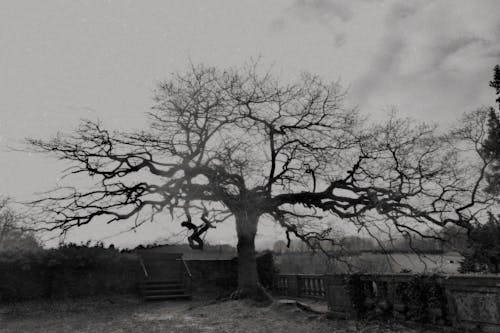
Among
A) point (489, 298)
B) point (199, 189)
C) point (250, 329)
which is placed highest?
point (199, 189)

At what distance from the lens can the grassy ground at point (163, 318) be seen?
30.9 feet

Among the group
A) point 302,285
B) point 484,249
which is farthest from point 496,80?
point 302,285

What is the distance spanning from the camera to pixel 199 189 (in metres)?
14.6

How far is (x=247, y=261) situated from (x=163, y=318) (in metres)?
4.80

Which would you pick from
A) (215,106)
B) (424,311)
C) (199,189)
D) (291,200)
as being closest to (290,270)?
(291,200)

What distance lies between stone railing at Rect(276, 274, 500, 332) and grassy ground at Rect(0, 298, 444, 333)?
1.76 ft

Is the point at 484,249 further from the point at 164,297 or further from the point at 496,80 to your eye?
the point at 164,297

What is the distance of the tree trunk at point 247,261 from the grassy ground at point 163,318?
99cm

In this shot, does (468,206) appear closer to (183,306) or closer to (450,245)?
(450,245)

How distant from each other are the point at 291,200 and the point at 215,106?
A: 532cm

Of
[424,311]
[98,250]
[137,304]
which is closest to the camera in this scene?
[424,311]

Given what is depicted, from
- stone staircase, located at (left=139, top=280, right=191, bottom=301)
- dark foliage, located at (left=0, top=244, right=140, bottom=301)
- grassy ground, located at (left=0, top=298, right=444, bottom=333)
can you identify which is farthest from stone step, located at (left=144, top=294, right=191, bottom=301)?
dark foliage, located at (left=0, top=244, right=140, bottom=301)

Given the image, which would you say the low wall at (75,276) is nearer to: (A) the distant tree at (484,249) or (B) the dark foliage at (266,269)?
(B) the dark foliage at (266,269)

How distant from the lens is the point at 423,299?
8109 millimetres
